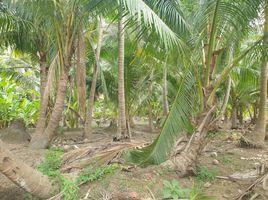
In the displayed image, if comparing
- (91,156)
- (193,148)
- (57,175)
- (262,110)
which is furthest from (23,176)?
(262,110)

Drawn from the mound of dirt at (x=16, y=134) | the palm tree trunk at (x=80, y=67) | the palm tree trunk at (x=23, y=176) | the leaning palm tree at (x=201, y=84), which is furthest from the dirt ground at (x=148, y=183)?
the palm tree trunk at (x=80, y=67)

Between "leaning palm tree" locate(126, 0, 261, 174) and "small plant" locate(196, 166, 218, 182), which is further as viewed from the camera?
"small plant" locate(196, 166, 218, 182)

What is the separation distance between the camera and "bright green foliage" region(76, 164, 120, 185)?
3391mm

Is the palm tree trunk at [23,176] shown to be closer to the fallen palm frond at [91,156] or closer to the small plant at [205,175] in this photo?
the fallen palm frond at [91,156]

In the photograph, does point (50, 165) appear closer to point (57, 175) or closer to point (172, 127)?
point (57, 175)

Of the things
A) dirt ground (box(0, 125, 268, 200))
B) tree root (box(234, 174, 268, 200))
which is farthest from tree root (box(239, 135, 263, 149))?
tree root (box(234, 174, 268, 200))

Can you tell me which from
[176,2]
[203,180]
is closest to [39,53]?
[176,2]

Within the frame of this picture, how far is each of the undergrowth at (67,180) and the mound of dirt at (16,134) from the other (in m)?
1.68

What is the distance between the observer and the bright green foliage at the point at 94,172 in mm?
3391

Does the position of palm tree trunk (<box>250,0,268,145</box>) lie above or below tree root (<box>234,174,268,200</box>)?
above

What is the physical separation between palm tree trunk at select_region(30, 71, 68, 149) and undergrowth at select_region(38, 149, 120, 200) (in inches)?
30.5

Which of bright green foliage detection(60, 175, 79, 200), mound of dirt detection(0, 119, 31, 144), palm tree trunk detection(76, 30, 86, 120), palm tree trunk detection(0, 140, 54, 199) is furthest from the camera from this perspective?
mound of dirt detection(0, 119, 31, 144)

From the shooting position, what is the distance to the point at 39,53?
241 inches

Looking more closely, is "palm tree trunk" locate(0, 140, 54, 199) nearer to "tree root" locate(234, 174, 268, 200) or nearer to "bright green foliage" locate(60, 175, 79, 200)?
"bright green foliage" locate(60, 175, 79, 200)
